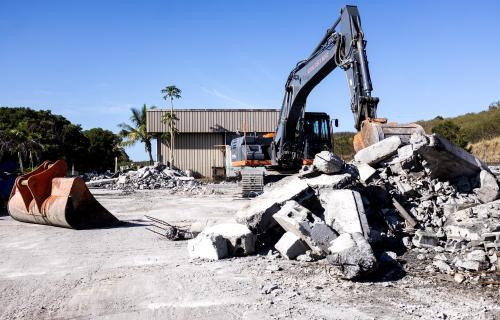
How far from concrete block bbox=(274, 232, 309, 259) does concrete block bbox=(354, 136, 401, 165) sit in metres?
3.06

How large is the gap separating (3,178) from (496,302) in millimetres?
13354

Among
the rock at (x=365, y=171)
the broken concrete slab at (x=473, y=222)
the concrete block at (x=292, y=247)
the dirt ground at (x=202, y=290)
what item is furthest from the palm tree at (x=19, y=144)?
the broken concrete slab at (x=473, y=222)

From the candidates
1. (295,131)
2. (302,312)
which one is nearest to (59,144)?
(295,131)

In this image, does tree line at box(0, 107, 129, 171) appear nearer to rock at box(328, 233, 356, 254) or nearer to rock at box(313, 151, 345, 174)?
rock at box(313, 151, 345, 174)

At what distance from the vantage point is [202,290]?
514 centimetres

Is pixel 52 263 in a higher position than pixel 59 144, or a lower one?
lower

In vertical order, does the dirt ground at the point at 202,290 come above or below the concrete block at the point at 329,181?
below

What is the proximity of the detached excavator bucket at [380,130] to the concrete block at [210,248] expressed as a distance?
4.01 m

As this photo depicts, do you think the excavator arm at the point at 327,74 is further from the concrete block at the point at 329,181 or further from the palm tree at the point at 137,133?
the palm tree at the point at 137,133

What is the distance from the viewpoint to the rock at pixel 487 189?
7.88 metres

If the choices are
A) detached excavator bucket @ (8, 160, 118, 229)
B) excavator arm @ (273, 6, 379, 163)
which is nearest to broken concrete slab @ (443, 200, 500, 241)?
excavator arm @ (273, 6, 379, 163)

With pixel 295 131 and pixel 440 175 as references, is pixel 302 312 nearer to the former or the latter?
pixel 440 175

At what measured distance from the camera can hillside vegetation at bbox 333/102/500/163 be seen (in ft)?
110

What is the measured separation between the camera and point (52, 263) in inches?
260
